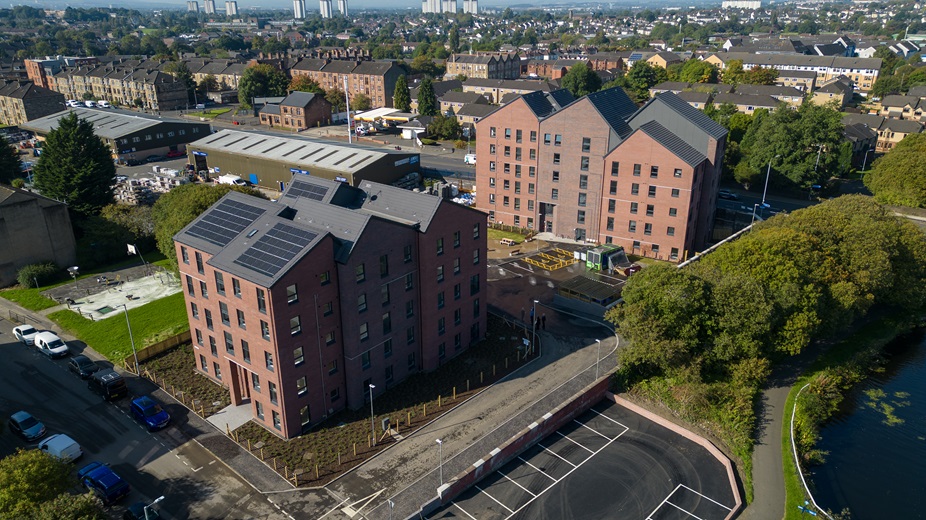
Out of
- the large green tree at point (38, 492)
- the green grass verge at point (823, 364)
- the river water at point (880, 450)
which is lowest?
the river water at point (880, 450)

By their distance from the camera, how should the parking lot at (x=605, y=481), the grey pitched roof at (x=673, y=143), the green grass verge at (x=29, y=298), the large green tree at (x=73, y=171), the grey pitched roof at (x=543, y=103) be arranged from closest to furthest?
the parking lot at (x=605, y=481) → the green grass verge at (x=29, y=298) → the grey pitched roof at (x=673, y=143) → the large green tree at (x=73, y=171) → the grey pitched roof at (x=543, y=103)

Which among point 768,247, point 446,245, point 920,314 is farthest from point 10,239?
point 920,314

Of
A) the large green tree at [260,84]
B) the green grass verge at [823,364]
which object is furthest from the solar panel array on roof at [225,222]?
the large green tree at [260,84]

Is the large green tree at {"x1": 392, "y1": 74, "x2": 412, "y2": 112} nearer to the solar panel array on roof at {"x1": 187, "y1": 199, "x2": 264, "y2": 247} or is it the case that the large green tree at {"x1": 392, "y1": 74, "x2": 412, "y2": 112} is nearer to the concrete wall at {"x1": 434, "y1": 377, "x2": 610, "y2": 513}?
the solar panel array on roof at {"x1": 187, "y1": 199, "x2": 264, "y2": 247}

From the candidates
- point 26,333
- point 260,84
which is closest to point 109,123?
point 260,84

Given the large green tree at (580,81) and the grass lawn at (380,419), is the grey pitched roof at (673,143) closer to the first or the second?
the grass lawn at (380,419)
